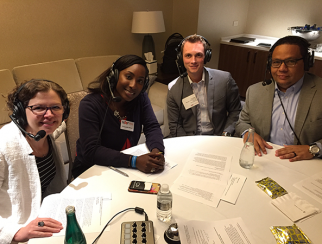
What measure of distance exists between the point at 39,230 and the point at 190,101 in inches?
59.3

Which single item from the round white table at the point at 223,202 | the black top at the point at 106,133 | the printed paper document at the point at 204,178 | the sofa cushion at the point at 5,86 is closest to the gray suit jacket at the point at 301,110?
the round white table at the point at 223,202

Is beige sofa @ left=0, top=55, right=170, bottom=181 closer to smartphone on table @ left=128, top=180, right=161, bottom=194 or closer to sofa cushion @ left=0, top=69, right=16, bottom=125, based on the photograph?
sofa cushion @ left=0, top=69, right=16, bottom=125

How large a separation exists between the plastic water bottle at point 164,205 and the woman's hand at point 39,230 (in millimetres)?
380

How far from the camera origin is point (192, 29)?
395cm

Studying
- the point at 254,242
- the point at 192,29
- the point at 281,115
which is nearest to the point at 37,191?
the point at 254,242

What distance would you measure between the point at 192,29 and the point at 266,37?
142 cm

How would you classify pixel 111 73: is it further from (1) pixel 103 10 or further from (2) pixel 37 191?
(1) pixel 103 10

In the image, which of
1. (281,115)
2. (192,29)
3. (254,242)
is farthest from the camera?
(192,29)

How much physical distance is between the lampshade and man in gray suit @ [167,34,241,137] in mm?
1379

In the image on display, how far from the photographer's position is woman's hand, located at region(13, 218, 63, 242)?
90 cm

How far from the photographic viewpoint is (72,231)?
0.81m

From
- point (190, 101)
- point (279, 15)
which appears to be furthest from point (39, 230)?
point (279, 15)

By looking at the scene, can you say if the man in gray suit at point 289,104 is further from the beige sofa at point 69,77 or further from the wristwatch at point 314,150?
the beige sofa at point 69,77

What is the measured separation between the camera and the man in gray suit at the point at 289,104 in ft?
4.95
